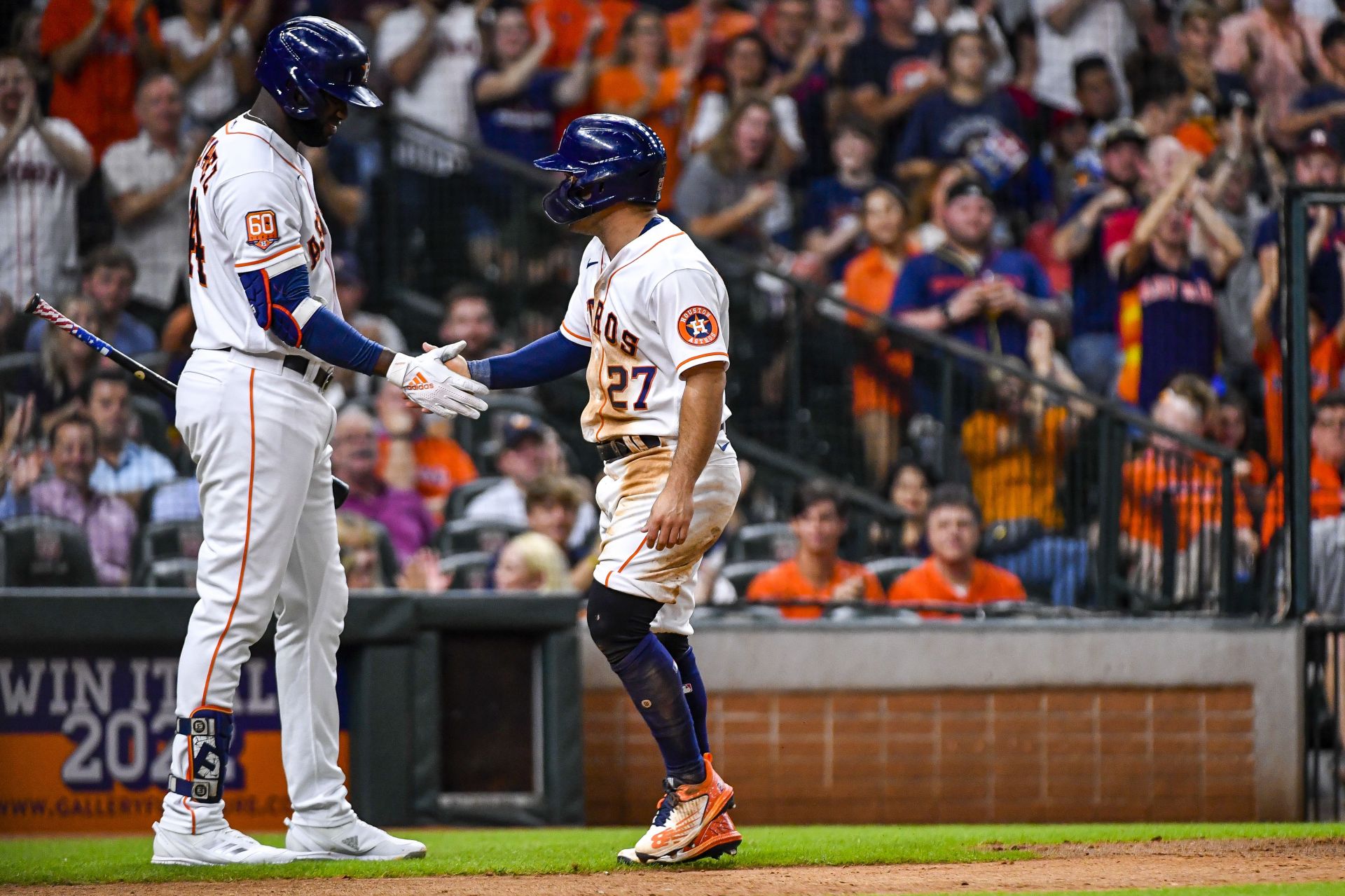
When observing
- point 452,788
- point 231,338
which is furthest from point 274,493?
point 452,788

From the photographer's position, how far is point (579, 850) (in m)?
5.33

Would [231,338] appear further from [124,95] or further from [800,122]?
[800,122]

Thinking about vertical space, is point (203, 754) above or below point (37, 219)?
below

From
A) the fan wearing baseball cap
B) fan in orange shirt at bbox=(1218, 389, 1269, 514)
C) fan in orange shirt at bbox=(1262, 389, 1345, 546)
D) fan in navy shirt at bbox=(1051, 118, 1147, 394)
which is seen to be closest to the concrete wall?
fan in orange shirt at bbox=(1262, 389, 1345, 546)

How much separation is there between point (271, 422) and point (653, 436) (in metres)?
1.05

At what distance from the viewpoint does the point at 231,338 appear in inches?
191

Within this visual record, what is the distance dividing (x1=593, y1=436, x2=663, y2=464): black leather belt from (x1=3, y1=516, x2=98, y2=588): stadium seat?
3.99 meters

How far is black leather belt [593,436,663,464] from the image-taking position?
4.77m

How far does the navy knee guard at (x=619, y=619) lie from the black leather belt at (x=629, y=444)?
0.38 metres

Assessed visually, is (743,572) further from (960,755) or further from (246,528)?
(246,528)

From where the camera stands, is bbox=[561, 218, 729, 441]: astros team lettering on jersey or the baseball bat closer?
bbox=[561, 218, 729, 441]: astros team lettering on jersey

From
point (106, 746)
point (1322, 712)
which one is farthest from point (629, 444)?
point (1322, 712)

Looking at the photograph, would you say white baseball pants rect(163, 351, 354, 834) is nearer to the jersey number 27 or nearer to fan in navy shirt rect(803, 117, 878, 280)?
the jersey number 27

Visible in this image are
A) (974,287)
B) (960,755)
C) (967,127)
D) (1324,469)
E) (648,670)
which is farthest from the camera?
(967,127)
